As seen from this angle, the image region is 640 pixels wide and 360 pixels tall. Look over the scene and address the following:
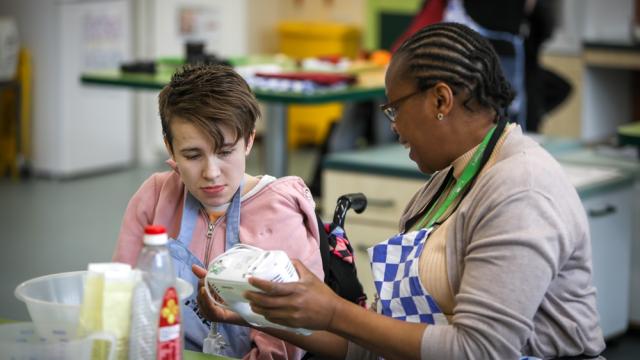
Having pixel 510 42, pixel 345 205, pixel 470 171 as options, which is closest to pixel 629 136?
pixel 510 42

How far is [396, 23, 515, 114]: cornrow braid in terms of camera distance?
1785mm

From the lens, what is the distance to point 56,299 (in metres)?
1.72

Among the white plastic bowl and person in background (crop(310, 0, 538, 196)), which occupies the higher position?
person in background (crop(310, 0, 538, 196))

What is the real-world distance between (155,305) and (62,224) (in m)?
4.41

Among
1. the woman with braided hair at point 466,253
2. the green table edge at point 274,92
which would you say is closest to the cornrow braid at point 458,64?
the woman with braided hair at point 466,253

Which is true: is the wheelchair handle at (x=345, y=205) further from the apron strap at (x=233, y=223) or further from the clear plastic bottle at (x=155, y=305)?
the clear plastic bottle at (x=155, y=305)

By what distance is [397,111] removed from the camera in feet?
6.05

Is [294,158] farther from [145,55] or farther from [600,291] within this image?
[600,291]

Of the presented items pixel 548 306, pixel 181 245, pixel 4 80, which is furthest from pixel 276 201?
pixel 4 80

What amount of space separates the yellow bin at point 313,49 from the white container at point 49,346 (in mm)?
6469

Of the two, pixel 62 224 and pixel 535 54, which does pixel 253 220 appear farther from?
pixel 62 224

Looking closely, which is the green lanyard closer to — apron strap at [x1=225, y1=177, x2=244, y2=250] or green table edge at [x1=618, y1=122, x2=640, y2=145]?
apron strap at [x1=225, y1=177, x2=244, y2=250]

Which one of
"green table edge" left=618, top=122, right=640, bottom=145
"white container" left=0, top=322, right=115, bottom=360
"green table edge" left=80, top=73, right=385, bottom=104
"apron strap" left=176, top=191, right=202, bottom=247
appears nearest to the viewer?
"white container" left=0, top=322, right=115, bottom=360

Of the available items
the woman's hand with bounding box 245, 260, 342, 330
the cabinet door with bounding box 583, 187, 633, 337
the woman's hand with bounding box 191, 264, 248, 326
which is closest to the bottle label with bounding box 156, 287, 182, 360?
the woman's hand with bounding box 245, 260, 342, 330
